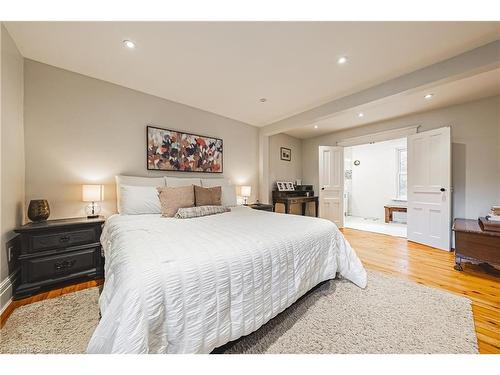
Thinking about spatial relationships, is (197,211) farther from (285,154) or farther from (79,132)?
(285,154)

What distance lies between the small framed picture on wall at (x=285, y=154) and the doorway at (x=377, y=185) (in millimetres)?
2259

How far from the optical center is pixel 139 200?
2.44 m

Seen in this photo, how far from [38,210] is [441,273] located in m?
4.59

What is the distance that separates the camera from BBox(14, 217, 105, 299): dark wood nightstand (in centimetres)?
183

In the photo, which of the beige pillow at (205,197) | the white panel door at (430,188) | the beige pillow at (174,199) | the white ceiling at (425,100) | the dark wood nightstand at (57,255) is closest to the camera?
the dark wood nightstand at (57,255)

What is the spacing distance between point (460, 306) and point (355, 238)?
2.31 m

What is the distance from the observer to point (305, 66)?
2.25 metres

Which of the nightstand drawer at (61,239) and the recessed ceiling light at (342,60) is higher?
the recessed ceiling light at (342,60)

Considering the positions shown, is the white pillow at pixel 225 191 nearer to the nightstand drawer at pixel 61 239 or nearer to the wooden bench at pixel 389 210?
the nightstand drawer at pixel 61 239

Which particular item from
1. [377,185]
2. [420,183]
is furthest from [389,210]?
[420,183]

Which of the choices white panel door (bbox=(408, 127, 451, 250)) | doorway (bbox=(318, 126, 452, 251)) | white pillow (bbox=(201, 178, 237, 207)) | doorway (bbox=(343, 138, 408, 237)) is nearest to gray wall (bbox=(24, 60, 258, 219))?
white pillow (bbox=(201, 178, 237, 207))

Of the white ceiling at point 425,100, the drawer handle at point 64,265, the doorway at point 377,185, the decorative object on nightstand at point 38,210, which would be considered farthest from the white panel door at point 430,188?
the decorative object on nightstand at point 38,210

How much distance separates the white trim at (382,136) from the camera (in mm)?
3785
